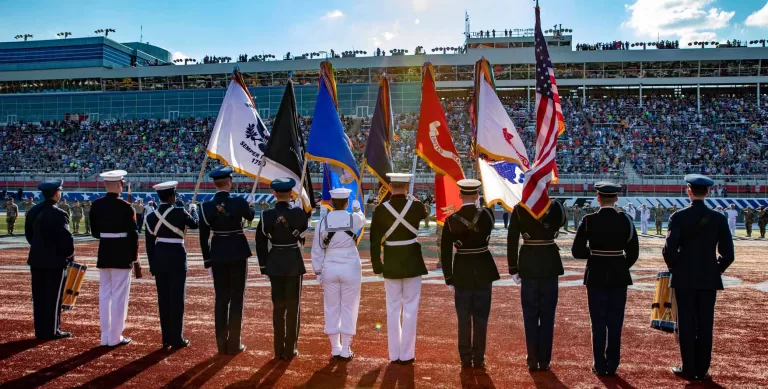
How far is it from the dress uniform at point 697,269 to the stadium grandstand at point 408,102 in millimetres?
33391

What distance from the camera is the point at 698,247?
634 centimetres

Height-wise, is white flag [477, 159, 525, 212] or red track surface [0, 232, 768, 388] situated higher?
white flag [477, 159, 525, 212]

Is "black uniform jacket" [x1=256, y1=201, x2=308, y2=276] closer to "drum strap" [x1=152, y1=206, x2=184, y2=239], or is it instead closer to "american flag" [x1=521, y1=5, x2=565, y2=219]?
"drum strap" [x1=152, y1=206, x2=184, y2=239]

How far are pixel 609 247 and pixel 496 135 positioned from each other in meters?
4.61

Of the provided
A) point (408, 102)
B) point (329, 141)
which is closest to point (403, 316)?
point (329, 141)

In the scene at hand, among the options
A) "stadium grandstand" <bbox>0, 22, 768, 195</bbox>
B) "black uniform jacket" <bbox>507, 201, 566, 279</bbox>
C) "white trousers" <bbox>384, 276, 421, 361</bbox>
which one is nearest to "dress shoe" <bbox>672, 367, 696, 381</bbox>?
"black uniform jacket" <bbox>507, 201, 566, 279</bbox>

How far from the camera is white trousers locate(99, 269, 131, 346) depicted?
289 inches

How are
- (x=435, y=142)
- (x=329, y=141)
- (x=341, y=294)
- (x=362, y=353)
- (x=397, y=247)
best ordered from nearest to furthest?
(x=397, y=247)
(x=341, y=294)
(x=362, y=353)
(x=329, y=141)
(x=435, y=142)

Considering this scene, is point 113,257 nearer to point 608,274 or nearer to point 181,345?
point 181,345

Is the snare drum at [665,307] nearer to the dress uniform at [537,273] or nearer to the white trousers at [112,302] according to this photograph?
the dress uniform at [537,273]

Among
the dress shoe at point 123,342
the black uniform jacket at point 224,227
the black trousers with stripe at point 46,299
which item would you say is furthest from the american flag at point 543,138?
the black trousers with stripe at point 46,299

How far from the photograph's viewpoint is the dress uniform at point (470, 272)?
6594 millimetres

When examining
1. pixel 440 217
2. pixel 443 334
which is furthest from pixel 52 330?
pixel 440 217

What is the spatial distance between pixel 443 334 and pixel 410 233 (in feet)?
6.56
